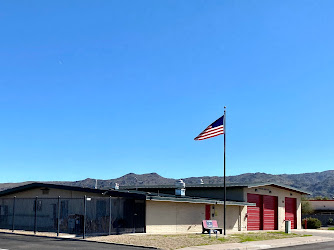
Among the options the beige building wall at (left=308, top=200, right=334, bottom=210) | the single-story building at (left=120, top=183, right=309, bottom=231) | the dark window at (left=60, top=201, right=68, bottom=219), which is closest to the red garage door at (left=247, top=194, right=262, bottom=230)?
the single-story building at (left=120, top=183, right=309, bottom=231)

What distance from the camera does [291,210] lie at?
4903 cm

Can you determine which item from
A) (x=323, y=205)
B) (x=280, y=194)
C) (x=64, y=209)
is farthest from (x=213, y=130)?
(x=323, y=205)

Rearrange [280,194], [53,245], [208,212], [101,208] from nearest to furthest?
1. [53,245]
2. [101,208]
3. [208,212]
4. [280,194]

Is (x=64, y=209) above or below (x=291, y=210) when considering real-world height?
above

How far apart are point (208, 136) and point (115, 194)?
744 centimetres

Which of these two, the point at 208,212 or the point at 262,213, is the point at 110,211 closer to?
the point at 208,212

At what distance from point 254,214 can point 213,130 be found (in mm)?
13687

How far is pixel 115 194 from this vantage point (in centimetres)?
3081

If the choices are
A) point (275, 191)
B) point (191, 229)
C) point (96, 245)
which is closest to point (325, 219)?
point (275, 191)

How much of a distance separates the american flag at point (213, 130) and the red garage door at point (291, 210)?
19.7m

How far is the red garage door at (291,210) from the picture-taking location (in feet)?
158

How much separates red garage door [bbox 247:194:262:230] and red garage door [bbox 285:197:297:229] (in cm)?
589

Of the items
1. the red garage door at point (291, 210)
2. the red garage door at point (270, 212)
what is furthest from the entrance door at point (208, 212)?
the red garage door at point (291, 210)

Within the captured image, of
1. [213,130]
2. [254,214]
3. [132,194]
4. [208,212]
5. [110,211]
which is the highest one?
[213,130]
